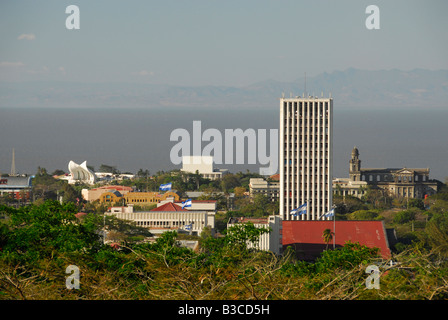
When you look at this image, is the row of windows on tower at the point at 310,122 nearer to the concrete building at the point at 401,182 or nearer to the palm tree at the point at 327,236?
the palm tree at the point at 327,236

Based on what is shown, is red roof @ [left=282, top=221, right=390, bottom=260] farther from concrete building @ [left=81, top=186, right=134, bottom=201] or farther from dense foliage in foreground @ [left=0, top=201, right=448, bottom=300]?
concrete building @ [left=81, top=186, right=134, bottom=201]

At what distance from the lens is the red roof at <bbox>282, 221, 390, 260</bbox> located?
134 feet

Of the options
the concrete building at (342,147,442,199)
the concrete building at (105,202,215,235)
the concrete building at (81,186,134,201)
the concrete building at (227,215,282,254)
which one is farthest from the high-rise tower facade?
the concrete building at (342,147,442,199)

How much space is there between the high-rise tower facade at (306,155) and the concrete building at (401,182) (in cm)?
2803

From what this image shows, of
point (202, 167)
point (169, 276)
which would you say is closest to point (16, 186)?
point (202, 167)

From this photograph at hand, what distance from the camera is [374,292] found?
1570cm

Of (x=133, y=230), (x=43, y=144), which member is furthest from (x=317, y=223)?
(x=43, y=144)

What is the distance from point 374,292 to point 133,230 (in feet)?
100.0

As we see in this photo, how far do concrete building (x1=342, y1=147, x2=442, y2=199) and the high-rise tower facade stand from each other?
2803 centimetres

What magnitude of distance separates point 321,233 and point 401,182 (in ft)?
141

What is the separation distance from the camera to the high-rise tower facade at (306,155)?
176 feet

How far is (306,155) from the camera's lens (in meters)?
53.8

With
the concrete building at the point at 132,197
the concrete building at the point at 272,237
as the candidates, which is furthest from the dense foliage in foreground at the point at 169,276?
the concrete building at the point at 132,197
